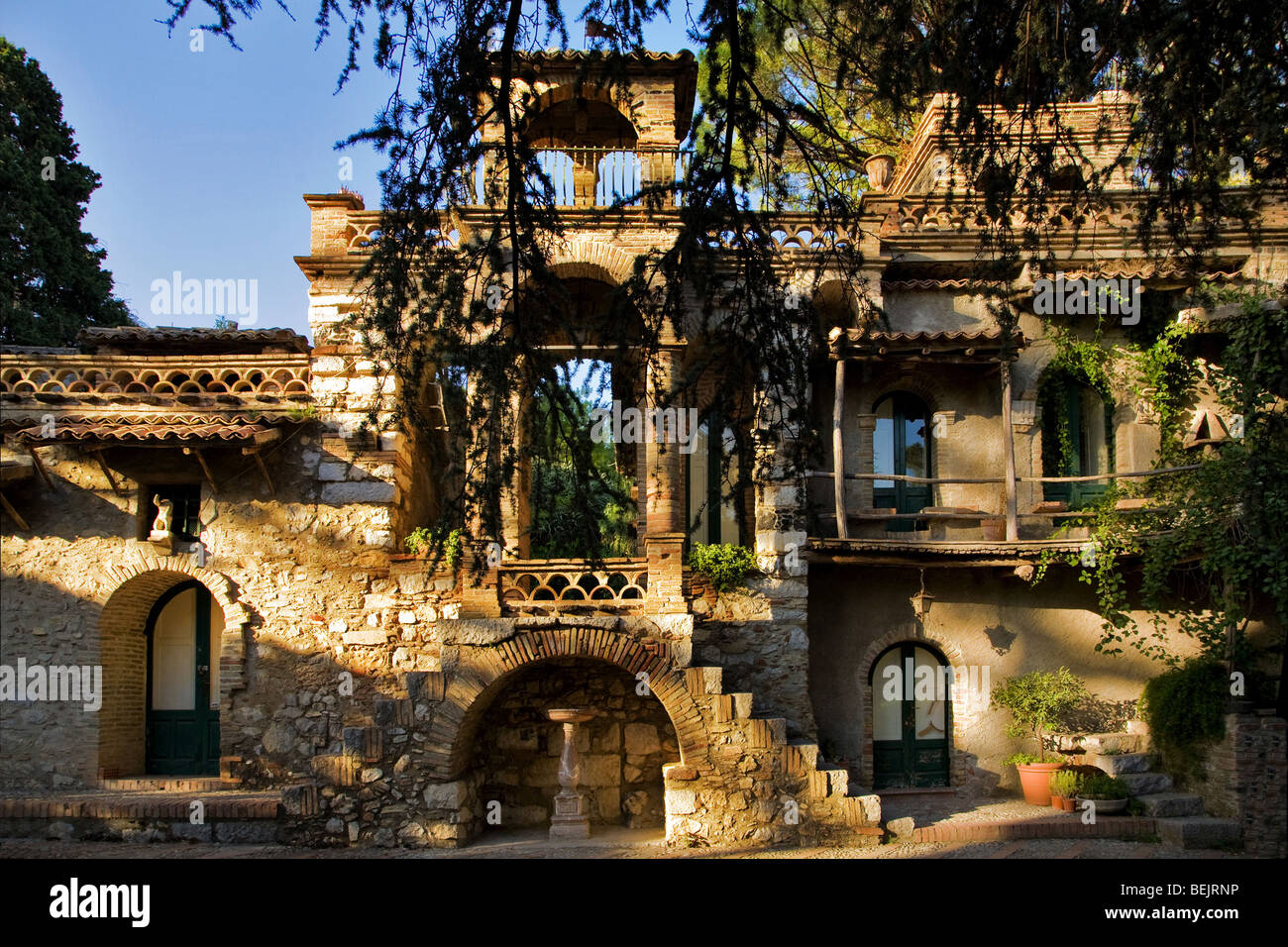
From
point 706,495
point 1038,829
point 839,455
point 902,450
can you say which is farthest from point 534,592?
point 1038,829

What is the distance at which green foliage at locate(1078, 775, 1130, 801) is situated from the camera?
37.8 feet

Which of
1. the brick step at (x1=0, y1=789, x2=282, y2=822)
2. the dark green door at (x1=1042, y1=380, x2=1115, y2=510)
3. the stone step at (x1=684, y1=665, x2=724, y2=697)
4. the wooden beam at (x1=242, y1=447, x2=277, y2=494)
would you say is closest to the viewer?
the stone step at (x1=684, y1=665, x2=724, y2=697)

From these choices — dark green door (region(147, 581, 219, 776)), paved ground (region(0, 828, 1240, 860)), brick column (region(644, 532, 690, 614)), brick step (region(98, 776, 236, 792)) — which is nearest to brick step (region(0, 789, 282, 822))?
paved ground (region(0, 828, 1240, 860))

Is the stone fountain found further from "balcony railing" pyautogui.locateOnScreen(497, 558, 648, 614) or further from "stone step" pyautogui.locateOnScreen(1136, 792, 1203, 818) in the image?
"stone step" pyautogui.locateOnScreen(1136, 792, 1203, 818)

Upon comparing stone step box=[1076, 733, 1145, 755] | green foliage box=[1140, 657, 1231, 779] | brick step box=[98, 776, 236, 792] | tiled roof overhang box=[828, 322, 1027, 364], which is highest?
tiled roof overhang box=[828, 322, 1027, 364]

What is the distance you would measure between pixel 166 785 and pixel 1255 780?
1234cm

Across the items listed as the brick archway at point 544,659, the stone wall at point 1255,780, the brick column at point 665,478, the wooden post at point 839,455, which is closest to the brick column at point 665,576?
the brick column at point 665,478

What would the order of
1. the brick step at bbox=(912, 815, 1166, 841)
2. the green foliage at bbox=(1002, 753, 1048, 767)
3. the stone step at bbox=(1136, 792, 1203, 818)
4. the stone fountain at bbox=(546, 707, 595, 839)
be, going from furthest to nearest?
the green foliage at bbox=(1002, 753, 1048, 767) < the stone step at bbox=(1136, 792, 1203, 818) < the stone fountain at bbox=(546, 707, 595, 839) < the brick step at bbox=(912, 815, 1166, 841)

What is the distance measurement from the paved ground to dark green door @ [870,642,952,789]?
2395 millimetres

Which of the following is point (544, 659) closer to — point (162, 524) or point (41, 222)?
point (162, 524)

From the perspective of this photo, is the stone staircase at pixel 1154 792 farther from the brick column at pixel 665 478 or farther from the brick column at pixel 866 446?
the brick column at pixel 665 478

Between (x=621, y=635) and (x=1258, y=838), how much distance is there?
7.00m

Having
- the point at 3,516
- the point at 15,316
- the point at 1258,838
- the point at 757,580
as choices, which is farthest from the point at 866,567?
the point at 15,316

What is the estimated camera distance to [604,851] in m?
10.3
